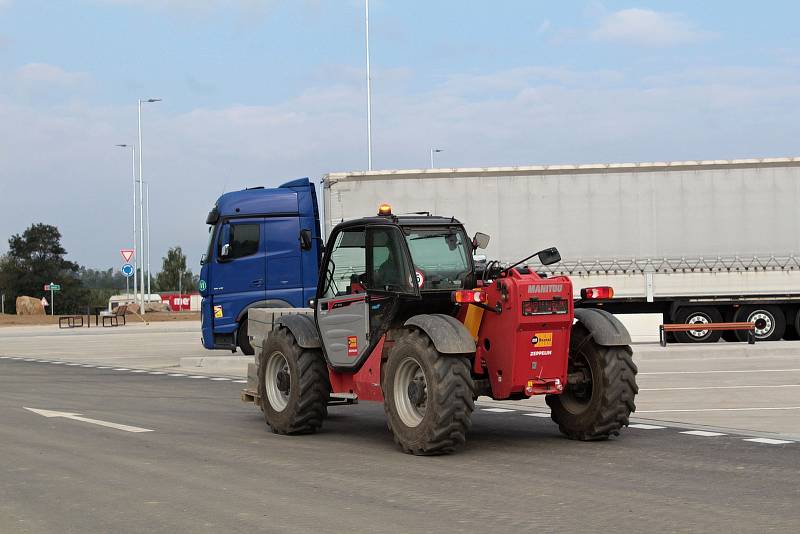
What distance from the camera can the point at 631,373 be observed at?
38.1ft

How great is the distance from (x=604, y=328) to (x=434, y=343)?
6.11ft

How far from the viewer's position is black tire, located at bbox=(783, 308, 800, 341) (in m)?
29.0

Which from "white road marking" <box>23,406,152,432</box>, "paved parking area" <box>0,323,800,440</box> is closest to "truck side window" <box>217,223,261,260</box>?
"paved parking area" <box>0,323,800,440</box>

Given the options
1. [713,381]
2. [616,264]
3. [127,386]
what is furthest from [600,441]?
[616,264]

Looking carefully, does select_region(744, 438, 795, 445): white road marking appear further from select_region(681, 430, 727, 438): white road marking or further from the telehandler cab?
the telehandler cab

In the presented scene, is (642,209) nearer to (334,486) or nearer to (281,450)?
(281,450)

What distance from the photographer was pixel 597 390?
1161 centimetres

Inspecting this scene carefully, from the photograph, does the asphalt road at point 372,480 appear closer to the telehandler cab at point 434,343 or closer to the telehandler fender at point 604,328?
the telehandler cab at point 434,343

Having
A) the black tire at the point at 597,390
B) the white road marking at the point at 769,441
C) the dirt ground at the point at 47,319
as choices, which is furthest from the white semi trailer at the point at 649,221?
the dirt ground at the point at 47,319

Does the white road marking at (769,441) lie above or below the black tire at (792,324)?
below

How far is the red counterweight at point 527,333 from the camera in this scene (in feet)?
36.0

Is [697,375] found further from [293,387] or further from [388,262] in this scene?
A: [388,262]

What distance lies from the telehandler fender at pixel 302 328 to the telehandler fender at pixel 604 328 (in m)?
2.74

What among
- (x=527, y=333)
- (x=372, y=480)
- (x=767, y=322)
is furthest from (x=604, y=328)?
(x=767, y=322)
